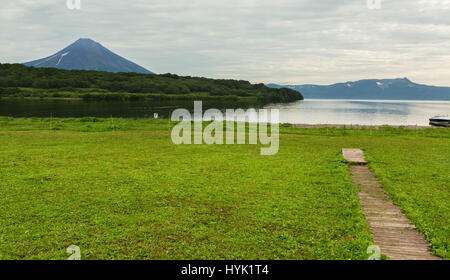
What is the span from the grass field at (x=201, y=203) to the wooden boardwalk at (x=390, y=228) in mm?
353

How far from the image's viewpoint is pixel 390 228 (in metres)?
10.2

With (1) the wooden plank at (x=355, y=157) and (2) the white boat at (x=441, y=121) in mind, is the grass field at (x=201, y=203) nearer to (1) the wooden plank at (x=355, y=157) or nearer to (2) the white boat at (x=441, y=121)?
(1) the wooden plank at (x=355, y=157)

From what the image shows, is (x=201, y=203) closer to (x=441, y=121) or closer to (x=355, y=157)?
(x=355, y=157)

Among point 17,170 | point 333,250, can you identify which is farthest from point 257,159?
point 17,170

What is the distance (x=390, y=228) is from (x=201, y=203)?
7243 millimetres

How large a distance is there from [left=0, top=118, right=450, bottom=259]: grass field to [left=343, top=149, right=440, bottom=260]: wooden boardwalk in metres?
0.35

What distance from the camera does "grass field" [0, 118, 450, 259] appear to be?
8961mm

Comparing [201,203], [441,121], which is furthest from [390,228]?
[441,121]

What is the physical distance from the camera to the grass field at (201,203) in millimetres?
8961

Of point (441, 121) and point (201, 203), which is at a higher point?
point (441, 121)

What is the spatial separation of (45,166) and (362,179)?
1971 centimetres

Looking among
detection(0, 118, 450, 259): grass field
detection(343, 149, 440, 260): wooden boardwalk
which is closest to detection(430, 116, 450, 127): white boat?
detection(0, 118, 450, 259): grass field

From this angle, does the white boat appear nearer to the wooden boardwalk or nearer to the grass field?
the grass field

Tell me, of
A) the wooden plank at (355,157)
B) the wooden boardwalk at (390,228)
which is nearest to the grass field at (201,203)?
the wooden boardwalk at (390,228)
